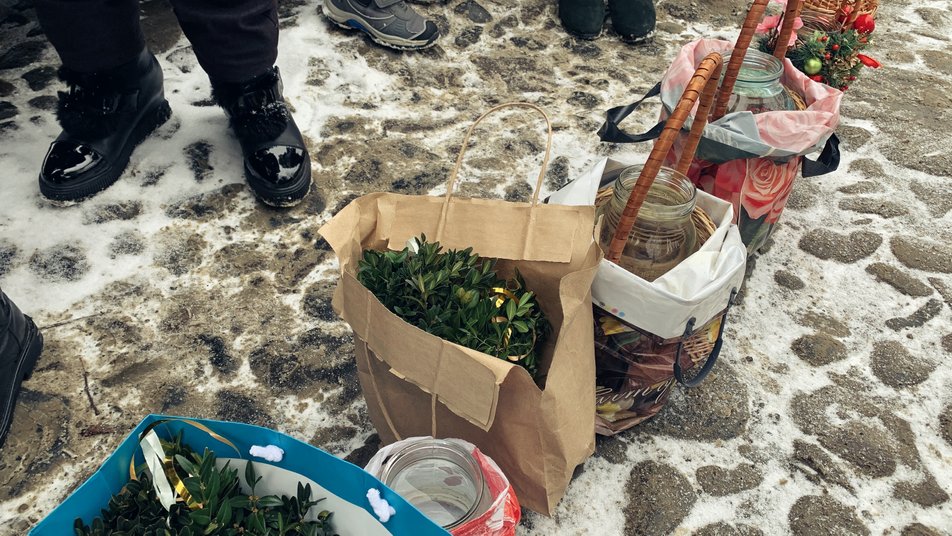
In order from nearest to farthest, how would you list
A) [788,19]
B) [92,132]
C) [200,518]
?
[200,518], [788,19], [92,132]

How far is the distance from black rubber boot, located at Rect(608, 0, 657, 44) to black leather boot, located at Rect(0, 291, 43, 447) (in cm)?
256

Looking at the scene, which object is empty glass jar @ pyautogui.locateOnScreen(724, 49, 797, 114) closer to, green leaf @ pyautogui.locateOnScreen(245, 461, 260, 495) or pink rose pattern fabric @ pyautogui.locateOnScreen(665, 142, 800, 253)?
pink rose pattern fabric @ pyautogui.locateOnScreen(665, 142, 800, 253)

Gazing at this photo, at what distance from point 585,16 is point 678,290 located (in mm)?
2137

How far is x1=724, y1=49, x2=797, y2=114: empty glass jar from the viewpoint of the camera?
1.71 metres

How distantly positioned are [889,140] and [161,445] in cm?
269

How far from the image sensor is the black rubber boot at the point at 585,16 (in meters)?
3.05

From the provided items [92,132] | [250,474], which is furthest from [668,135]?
[92,132]

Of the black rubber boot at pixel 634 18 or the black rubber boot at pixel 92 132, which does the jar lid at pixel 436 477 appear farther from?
the black rubber boot at pixel 634 18

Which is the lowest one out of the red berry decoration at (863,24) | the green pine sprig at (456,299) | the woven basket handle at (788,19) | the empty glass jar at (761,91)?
the green pine sprig at (456,299)

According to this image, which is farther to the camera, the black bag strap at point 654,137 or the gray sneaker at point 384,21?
the gray sneaker at point 384,21

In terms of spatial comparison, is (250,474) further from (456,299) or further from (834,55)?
(834,55)

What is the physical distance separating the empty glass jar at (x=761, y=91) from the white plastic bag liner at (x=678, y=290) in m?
0.51

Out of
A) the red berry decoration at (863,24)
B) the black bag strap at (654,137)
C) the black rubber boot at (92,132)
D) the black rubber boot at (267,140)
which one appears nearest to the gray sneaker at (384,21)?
the black rubber boot at (267,140)

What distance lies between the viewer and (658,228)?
1.36 m
